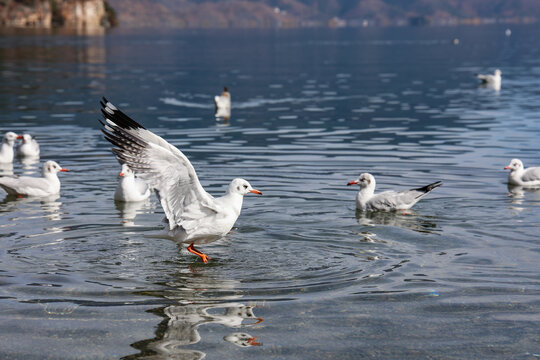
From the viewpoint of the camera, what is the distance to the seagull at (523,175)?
18.6m

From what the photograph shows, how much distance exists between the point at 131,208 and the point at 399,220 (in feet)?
18.4

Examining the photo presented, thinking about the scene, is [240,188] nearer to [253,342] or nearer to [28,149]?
[253,342]

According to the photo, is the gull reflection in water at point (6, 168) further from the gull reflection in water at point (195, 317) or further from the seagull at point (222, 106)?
the seagull at point (222, 106)

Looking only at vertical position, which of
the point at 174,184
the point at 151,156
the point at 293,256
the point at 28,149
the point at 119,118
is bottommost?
the point at 293,256

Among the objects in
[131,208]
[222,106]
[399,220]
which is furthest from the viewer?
[222,106]

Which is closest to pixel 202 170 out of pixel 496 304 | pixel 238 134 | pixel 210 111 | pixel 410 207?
pixel 410 207

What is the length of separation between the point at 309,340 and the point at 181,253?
468 centimetres

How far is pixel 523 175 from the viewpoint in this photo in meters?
18.7

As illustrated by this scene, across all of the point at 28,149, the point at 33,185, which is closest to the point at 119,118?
the point at 33,185

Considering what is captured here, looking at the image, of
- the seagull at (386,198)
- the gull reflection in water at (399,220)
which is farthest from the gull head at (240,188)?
the seagull at (386,198)

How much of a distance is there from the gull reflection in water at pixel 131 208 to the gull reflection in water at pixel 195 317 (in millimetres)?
4066

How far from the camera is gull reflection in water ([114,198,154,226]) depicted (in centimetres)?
1545

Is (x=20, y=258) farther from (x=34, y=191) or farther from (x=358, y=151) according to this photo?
(x=358, y=151)

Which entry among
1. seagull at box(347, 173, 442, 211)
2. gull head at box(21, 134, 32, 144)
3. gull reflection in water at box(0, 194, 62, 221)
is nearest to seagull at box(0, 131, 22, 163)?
gull head at box(21, 134, 32, 144)
